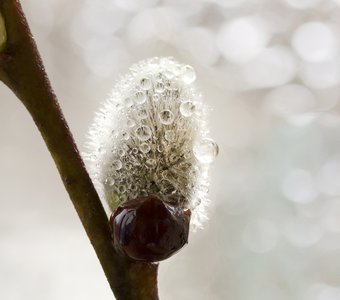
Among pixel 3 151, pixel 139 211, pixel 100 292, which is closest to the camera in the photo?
pixel 139 211

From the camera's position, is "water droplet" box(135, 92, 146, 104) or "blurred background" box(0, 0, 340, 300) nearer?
"water droplet" box(135, 92, 146, 104)

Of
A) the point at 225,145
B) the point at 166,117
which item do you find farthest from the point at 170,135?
the point at 225,145

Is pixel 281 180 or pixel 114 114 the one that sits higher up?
pixel 114 114

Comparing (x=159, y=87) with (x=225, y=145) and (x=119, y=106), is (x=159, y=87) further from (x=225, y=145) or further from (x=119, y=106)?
(x=225, y=145)

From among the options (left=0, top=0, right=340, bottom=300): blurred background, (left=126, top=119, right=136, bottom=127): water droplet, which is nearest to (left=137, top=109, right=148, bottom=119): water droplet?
(left=126, top=119, right=136, bottom=127): water droplet

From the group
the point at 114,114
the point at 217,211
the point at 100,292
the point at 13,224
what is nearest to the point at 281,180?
the point at 217,211

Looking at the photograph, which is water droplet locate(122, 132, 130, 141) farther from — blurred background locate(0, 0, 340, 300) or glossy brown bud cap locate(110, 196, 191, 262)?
blurred background locate(0, 0, 340, 300)

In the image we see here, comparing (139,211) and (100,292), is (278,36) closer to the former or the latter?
(100,292)
